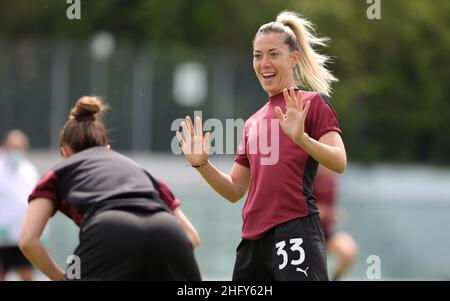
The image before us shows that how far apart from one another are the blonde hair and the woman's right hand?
57 cm

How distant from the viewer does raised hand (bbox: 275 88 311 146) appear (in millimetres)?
5359

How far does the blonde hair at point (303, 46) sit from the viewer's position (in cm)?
585

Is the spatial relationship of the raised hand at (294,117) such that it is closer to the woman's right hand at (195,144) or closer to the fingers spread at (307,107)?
the fingers spread at (307,107)

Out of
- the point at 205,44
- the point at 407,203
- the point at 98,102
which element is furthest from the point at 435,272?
the point at 98,102

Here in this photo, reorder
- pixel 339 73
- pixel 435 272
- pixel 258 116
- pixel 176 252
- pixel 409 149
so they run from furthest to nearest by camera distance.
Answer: pixel 339 73
pixel 409 149
pixel 435 272
pixel 258 116
pixel 176 252

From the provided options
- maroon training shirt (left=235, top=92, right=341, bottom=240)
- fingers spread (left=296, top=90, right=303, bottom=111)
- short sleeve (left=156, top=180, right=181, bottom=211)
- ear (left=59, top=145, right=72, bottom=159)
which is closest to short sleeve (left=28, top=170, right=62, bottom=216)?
ear (left=59, top=145, right=72, bottom=159)

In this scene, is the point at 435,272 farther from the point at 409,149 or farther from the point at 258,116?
the point at 258,116

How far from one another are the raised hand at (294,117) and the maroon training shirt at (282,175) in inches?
8.8

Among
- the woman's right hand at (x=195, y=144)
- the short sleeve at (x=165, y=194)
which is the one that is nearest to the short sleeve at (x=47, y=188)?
the short sleeve at (x=165, y=194)

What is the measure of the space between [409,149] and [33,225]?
21599 mm

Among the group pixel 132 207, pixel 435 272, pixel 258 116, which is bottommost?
pixel 435 272

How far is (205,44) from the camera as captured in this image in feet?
91.8

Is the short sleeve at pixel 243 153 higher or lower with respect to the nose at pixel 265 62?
lower

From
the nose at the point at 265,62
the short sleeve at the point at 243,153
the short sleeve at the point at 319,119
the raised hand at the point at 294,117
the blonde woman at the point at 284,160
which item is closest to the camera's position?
the raised hand at the point at 294,117
